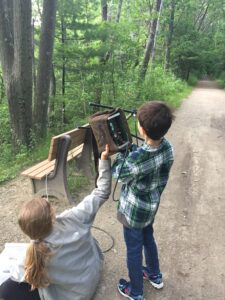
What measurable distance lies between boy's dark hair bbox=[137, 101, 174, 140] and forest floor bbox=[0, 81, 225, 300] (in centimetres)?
167

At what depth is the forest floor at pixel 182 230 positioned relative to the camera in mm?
3275

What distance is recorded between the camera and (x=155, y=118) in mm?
2426

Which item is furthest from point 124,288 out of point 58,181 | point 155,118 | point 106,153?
point 58,181

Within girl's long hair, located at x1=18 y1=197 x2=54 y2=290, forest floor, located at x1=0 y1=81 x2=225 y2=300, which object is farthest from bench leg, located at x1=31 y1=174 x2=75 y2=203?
girl's long hair, located at x1=18 y1=197 x2=54 y2=290

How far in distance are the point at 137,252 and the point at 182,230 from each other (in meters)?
1.61

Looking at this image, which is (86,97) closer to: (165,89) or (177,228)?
(177,228)

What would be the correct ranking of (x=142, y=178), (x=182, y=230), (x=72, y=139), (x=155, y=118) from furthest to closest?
(x=72, y=139) → (x=182, y=230) → (x=142, y=178) → (x=155, y=118)

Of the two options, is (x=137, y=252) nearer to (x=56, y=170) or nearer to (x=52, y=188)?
(x=56, y=170)

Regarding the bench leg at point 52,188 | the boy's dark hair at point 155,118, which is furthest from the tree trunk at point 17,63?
the boy's dark hair at point 155,118

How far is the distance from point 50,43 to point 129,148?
193 inches

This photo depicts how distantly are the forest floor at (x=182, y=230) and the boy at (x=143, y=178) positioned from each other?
48 centimetres

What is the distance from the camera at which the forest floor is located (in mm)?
3275

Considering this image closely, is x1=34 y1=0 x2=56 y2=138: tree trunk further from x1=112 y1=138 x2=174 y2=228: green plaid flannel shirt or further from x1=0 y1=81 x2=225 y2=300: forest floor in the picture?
x1=112 y1=138 x2=174 y2=228: green plaid flannel shirt

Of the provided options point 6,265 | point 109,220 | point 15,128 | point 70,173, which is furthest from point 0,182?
point 6,265
